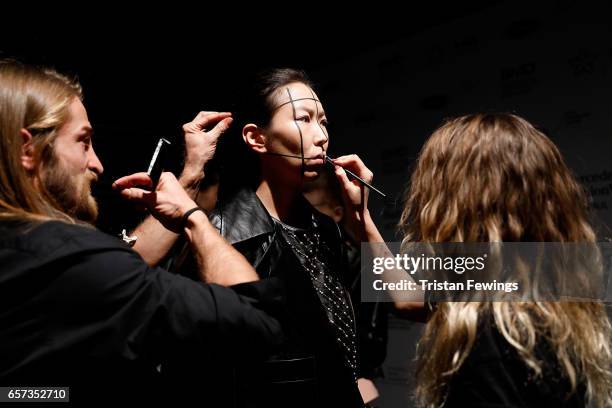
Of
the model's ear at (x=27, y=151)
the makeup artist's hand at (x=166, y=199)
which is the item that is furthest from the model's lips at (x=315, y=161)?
the model's ear at (x=27, y=151)

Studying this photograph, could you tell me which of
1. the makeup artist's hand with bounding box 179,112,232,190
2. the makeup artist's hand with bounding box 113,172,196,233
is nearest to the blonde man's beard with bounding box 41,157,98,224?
the makeup artist's hand with bounding box 113,172,196,233

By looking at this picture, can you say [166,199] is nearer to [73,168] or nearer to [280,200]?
[73,168]

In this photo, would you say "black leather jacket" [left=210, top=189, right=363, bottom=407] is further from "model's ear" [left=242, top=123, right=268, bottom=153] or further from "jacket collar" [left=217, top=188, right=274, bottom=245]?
"model's ear" [left=242, top=123, right=268, bottom=153]

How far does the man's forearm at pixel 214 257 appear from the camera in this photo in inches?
45.7

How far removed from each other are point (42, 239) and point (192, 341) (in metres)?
0.32

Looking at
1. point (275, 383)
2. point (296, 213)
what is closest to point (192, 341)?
point (275, 383)

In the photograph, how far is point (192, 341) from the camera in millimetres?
1024

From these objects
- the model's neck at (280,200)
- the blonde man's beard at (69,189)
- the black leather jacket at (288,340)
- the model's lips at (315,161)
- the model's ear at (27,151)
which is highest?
the model's lips at (315,161)

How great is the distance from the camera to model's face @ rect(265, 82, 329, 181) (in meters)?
1.67

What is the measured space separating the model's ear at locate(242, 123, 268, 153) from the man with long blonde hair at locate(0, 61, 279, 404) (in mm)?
566

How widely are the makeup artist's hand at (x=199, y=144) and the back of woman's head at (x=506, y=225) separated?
0.65 meters

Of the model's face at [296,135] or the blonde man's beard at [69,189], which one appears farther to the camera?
the model's face at [296,135]

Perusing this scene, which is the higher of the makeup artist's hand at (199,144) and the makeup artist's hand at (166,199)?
the makeup artist's hand at (199,144)

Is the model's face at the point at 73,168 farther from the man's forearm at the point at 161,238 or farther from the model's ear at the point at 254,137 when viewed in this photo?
the model's ear at the point at 254,137
